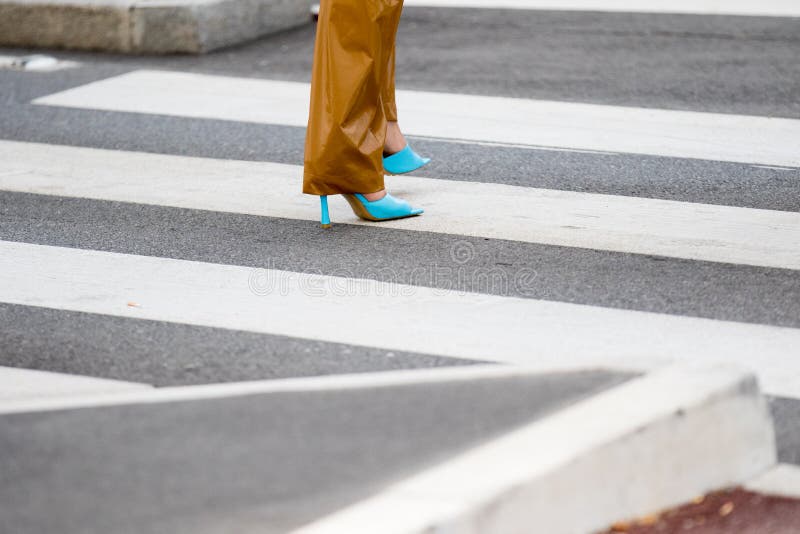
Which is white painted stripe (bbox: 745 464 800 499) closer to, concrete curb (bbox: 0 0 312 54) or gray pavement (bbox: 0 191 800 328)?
gray pavement (bbox: 0 191 800 328)

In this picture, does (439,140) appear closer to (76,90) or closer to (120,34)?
(76,90)

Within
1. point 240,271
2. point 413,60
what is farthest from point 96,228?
point 413,60

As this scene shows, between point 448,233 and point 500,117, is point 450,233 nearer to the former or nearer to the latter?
point 448,233

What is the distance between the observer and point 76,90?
771 cm

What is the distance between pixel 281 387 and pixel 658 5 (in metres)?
6.77

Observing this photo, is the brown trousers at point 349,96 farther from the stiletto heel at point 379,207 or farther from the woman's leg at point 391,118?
the woman's leg at point 391,118

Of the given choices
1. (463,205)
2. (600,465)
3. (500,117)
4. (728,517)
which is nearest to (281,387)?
(600,465)

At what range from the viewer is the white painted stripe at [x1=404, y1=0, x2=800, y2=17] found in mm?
9203

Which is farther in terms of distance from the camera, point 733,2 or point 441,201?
point 733,2

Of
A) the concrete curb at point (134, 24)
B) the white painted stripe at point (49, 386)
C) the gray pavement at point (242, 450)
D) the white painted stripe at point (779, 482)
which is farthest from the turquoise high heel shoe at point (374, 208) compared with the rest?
the concrete curb at point (134, 24)

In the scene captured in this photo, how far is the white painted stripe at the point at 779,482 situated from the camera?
3.00m

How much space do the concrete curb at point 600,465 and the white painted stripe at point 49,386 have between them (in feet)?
3.87

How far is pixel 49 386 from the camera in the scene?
3.68 metres

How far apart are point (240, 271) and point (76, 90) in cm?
341
